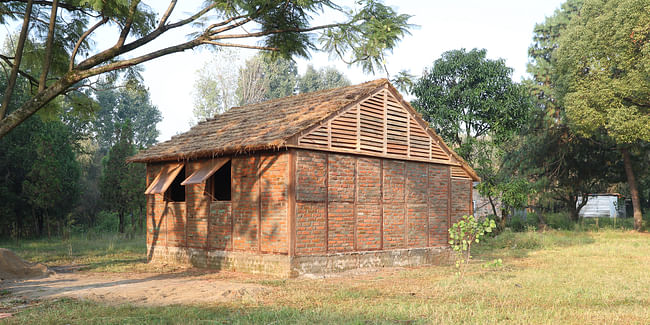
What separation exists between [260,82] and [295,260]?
36564 mm

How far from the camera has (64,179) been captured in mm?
28391

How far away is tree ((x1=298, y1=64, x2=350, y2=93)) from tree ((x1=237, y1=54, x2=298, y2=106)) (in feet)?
9.73

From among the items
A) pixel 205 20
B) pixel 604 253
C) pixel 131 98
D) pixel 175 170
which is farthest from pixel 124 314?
pixel 131 98

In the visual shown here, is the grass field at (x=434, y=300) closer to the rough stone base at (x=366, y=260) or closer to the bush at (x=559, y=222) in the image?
the rough stone base at (x=366, y=260)

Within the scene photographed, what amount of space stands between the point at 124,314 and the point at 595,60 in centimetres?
2442

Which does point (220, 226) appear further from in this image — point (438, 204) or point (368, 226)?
point (438, 204)

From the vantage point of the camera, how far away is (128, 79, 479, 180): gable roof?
13.9 m

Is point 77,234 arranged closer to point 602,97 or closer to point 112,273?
point 112,273

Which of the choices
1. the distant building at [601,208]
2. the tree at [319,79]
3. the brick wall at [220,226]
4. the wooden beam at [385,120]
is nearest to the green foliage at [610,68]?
the wooden beam at [385,120]

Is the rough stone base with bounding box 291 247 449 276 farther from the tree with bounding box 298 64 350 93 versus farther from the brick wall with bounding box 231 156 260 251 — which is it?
the tree with bounding box 298 64 350 93

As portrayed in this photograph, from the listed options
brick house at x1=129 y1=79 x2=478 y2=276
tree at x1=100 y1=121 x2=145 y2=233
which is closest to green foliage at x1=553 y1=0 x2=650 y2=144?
brick house at x1=129 y1=79 x2=478 y2=276

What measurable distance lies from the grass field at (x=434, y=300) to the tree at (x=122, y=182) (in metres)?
10.3

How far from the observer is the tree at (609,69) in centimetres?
2384

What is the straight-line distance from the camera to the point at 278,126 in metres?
14.7
